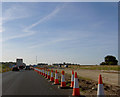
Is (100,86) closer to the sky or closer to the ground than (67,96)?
closer to the sky

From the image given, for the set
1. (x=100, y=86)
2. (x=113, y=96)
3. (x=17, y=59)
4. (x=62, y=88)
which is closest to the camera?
(x=100, y=86)

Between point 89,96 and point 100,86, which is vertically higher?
point 100,86

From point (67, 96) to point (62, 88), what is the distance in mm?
2879

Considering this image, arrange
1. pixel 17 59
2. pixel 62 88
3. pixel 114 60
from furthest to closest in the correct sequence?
pixel 114 60, pixel 17 59, pixel 62 88

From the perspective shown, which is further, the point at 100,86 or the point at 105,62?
the point at 105,62

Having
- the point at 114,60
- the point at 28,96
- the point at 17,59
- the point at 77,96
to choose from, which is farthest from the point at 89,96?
the point at 114,60

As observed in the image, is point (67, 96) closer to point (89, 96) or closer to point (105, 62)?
point (89, 96)

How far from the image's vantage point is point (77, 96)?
9883 mm

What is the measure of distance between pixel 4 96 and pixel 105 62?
12237 centimetres

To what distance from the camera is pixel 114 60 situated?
126625 mm

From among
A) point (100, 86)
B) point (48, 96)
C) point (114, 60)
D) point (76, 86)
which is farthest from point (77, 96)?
point (114, 60)

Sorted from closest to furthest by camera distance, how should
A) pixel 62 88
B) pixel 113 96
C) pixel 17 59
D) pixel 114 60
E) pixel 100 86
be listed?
pixel 100 86 < pixel 113 96 < pixel 62 88 < pixel 17 59 < pixel 114 60

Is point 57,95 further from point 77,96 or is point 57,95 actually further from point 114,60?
point 114,60

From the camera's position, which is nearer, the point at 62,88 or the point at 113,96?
the point at 113,96
